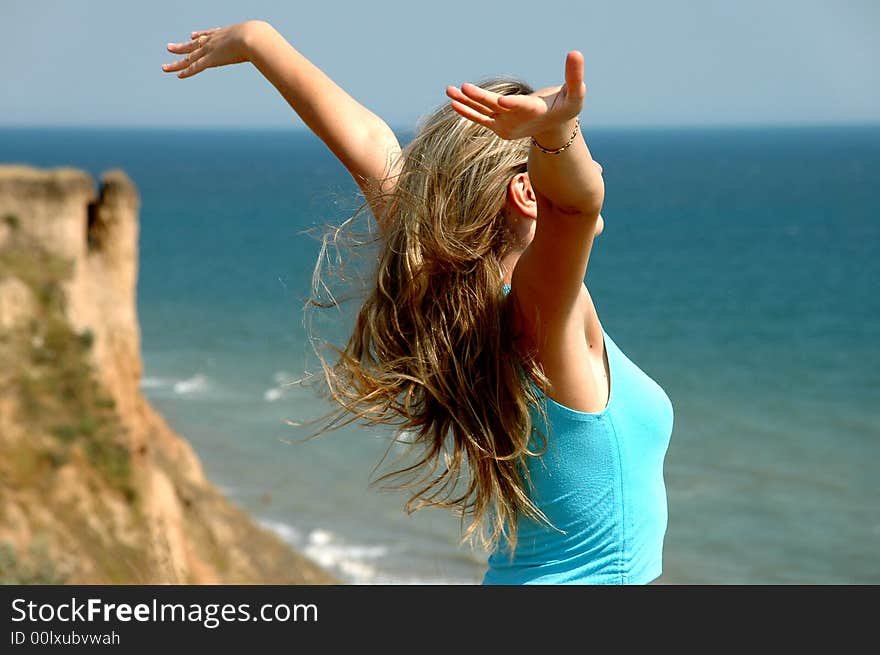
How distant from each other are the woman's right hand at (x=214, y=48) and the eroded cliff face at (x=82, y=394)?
34.1 ft

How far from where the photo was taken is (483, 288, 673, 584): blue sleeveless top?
2031 mm

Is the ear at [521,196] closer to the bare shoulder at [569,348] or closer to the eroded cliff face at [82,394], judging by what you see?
the bare shoulder at [569,348]

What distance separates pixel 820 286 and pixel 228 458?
39.1m

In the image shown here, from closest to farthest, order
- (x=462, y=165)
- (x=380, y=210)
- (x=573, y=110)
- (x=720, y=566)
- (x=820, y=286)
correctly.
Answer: (x=573, y=110) → (x=462, y=165) → (x=380, y=210) → (x=720, y=566) → (x=820, y=286)

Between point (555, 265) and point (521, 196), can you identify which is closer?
point (555, 265)

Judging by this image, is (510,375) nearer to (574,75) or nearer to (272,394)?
(574,75)

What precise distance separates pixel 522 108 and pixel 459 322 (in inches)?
22.3

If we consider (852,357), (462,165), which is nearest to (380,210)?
(462,165)

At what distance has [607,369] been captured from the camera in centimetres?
209

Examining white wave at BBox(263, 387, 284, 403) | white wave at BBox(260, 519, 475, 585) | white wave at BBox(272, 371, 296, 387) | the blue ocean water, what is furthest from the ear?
white wave at BBox(272, 371, 296, 387)

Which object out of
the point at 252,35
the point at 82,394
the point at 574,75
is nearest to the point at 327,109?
the point at 252,35

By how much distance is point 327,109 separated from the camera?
102 inches
